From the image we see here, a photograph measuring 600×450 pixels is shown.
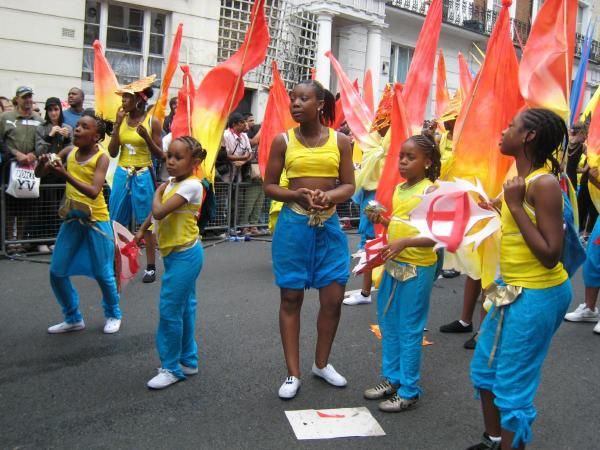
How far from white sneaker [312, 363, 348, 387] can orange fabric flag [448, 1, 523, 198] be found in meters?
1.66

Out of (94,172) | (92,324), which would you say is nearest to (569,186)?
(94,172)

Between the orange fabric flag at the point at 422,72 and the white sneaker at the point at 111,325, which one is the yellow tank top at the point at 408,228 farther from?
the white sneaker at the point at 111,325

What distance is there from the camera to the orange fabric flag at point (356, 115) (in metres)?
6.41

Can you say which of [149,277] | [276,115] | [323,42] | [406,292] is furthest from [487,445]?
[323,42]

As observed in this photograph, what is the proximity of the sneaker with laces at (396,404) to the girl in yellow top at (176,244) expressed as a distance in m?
1.27

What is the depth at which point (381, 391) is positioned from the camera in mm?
3879

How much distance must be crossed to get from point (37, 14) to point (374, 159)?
30.2 ft

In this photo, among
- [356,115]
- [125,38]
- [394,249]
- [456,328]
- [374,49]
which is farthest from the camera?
[374,49]

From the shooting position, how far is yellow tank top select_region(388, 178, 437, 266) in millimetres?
3754

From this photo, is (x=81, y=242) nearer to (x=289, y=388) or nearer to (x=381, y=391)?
(x=289, y=388)

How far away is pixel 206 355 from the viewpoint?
453 centimetres

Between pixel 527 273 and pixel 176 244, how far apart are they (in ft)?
6.73

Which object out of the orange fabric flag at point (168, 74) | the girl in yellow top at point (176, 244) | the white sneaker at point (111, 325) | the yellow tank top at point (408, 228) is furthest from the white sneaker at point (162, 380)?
the orange fabric flag at point (168, 74)

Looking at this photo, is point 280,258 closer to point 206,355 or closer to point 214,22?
point 206,355
